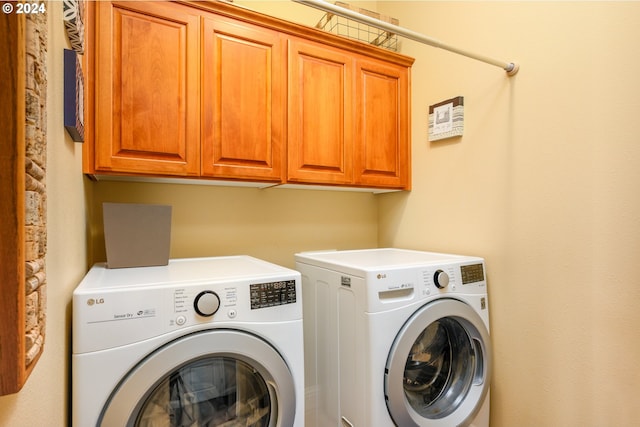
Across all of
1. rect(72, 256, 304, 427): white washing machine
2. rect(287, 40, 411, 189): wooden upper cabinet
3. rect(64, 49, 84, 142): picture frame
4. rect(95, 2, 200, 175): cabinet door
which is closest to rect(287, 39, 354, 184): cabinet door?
rect(287, 40, 411, 189): wooden upper cabinet

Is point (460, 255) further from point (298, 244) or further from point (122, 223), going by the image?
point (122, 223)

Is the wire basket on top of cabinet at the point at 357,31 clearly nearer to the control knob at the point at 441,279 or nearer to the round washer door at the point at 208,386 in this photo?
the control knob at the point at 441,279

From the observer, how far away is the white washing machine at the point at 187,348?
2.80 ft

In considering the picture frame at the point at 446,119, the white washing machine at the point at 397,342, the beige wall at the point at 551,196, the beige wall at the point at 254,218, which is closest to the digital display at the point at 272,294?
the white washing machine at the point at 397,342

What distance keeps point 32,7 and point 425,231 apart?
1.81 meters

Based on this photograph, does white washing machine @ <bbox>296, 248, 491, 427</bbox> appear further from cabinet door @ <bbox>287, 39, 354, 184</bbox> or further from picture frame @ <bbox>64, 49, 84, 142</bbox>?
picture frame @ <bbox>64, 49, 84, 142</bbox>

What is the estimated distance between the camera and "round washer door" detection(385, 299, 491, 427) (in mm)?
1291

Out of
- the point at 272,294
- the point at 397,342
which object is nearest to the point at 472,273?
the point at 397,342

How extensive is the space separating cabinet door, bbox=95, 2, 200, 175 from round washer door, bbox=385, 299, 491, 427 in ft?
3.89

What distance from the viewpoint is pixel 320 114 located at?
1.69m

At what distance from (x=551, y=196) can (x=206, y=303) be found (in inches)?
54.4

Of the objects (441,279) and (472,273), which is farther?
(472,273)

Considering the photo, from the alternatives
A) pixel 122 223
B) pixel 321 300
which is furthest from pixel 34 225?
pixel 321 300

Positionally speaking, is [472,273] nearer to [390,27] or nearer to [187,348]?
[390,27]
